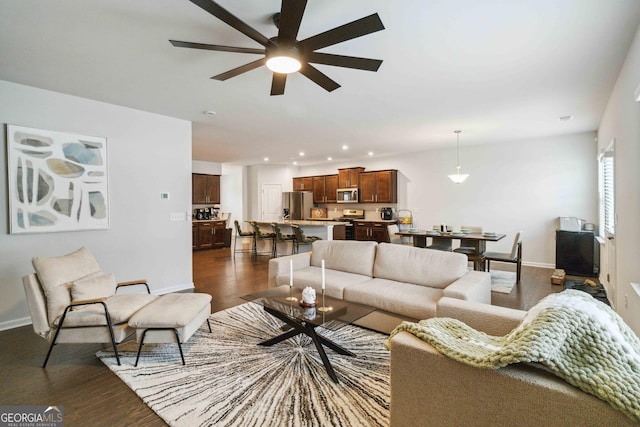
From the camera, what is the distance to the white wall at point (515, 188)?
581 centimetres

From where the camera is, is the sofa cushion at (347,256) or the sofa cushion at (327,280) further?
the sofa cushion at (347,256)

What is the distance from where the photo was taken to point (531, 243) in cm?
628

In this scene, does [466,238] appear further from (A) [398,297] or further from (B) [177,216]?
(B) [177,216]

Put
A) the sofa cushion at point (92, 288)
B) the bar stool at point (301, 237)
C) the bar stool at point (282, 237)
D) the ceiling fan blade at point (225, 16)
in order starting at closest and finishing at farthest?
1. the ceiling fan blade at point (225, 16)
2. the sofa cushion at point (92, 288)
3. the bar stool at point (301, 237)
4. the bar stool at point (282, 237)

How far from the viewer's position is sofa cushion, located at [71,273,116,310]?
102 inches

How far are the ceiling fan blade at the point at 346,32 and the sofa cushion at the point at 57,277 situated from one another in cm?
269

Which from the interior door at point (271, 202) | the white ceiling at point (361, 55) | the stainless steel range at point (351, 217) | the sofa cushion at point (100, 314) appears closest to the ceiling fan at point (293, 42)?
the white ceiling at point (361, 55)

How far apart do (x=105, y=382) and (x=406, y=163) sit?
745cm

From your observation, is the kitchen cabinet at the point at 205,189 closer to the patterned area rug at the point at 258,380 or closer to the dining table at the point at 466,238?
the dining table at the point at 466,238

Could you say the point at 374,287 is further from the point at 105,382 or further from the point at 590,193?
the point at 590,193

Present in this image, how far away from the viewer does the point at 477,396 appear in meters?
1.26

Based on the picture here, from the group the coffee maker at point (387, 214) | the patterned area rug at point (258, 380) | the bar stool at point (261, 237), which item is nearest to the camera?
the patterned area rug at point (258, 380)

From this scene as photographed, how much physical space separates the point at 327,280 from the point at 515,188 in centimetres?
517

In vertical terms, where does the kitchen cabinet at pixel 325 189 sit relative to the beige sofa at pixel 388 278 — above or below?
above
